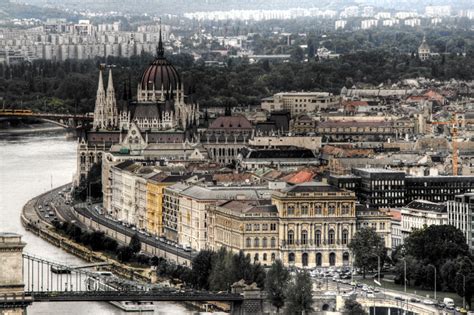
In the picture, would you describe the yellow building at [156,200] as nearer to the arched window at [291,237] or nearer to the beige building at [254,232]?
the beige building at [254,232]

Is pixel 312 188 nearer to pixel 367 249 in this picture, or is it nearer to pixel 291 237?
pixel 291 237

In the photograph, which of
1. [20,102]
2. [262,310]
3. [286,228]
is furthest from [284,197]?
[20,102]

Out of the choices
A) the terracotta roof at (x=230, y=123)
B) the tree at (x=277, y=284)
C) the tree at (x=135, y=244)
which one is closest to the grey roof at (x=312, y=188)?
the tree at (x=135, y=244)

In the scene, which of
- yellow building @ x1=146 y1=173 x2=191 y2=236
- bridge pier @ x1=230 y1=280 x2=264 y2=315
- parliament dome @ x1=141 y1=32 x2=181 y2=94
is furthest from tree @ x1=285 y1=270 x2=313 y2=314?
parliament dome @ x1=141 y1=32 x2=181 y2=94

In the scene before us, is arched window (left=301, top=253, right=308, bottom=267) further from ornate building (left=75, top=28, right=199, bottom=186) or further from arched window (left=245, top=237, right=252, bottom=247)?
ornate building (left=75, top=28, right=199, bottom=186)

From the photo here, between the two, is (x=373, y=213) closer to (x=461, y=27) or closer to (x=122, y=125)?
(x=122, y=125)

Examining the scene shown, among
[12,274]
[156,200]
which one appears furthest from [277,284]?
[156,200]
